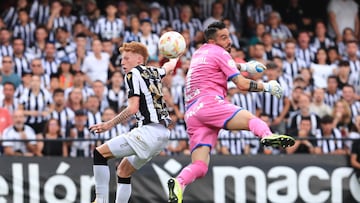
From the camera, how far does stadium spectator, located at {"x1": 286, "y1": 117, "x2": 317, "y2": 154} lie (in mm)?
16906

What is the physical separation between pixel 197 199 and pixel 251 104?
2372 mm

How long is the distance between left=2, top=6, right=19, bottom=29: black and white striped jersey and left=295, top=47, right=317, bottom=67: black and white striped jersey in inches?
202

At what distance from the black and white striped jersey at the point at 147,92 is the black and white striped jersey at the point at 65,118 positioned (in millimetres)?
4580

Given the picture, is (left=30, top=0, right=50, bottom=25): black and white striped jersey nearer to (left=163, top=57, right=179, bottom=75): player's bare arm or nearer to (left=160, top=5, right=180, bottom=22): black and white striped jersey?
(left=160, top=5, right=180, bottom=22): black and white striped jersey

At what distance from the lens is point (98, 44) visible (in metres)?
18.5

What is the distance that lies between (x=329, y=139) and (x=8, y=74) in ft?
17.5

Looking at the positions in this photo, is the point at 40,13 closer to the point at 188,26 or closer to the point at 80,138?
the point at 188,26

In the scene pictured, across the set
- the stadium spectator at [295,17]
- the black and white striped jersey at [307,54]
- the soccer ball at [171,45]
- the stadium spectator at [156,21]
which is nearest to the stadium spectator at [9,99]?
the stadium spectator at [156,21]

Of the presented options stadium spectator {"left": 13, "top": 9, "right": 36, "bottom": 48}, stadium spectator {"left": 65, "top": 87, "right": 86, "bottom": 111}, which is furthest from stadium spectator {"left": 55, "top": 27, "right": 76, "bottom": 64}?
stadium spectator {"left": 65, "top": 87, "right": 86, "bottom": 111}

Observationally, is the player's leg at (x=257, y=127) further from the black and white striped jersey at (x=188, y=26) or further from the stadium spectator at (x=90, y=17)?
the black and white striped jersey at (x=188, y=26)

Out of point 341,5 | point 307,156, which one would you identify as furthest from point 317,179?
point 341,5

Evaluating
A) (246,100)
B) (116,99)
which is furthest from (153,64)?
(246,100)

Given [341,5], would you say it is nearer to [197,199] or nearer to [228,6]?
[228,6]

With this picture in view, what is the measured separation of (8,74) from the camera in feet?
58.5
